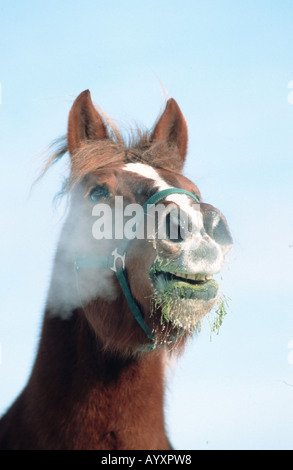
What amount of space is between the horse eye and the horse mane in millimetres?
251

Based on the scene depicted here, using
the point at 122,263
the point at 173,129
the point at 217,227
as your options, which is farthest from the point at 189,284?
the point at 173,129

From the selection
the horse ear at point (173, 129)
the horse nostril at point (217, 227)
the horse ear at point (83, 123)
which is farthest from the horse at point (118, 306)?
the horse ear at point (173, 129)

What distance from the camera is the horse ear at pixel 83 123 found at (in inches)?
172

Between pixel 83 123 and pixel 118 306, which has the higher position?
pixel 83 123

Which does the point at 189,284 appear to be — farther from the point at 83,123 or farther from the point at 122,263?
the point at 83,123

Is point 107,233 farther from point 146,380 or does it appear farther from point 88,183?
point 146,380

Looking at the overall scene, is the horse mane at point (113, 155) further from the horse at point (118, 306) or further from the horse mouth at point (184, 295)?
the horse mouth at point (184, 295)

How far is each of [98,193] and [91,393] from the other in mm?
1496

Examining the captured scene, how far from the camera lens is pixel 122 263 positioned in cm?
360

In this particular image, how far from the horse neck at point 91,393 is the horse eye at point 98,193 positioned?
890 millimetres

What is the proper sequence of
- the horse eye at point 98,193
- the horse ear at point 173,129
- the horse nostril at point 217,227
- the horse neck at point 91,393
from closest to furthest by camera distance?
the horse nostril at point 217,227 < the horse neck at point 91,393 < the horse eye at point 98,193 < the horse ear at point 173,129

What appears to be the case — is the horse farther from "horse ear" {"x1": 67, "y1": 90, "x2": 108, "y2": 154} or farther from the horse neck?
"horse ear" {"x1": 67, "y1": 90, "x2": 108, "y2": 154}

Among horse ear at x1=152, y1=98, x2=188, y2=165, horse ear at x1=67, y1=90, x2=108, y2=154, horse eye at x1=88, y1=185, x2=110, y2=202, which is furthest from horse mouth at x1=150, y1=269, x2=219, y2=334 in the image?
horse ear at x1=152, y1=98, x2=188, y2=165
